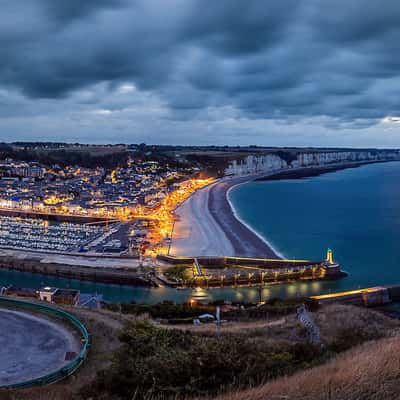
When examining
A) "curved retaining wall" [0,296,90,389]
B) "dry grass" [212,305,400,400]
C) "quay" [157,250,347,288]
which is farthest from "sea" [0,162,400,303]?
"dry grass" [212,305,400,400]

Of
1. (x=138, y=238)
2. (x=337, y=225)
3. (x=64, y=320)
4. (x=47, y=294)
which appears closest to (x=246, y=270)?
A: (x=138, y=238)

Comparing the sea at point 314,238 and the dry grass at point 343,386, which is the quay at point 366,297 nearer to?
the sea at point 314,238

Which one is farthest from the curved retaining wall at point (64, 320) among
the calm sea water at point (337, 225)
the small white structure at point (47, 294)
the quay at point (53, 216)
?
the quay at point (53, 216)

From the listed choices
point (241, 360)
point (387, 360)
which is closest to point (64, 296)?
point (241, 360)

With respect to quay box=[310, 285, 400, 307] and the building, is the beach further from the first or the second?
the building

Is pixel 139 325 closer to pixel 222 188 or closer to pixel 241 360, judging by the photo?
pixel 241 360

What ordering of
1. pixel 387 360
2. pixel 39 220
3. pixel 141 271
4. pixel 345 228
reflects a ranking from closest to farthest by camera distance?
1. pixel 387 360
2. pixel 141 271
3. pixel 345 228
4. pixel 39 220
